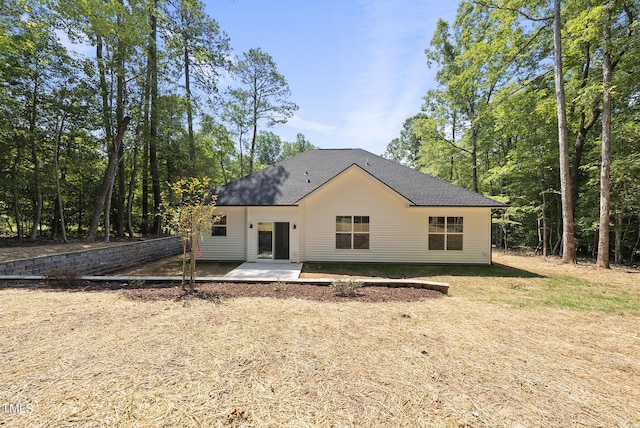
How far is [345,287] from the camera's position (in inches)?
257

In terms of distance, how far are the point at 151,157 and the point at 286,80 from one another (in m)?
12.8

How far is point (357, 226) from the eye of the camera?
11.6m

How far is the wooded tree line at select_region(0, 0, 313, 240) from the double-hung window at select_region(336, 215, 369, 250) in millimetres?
11859

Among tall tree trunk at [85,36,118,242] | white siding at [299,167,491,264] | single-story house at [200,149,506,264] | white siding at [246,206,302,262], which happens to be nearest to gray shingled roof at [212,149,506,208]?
single-story house at [200,149,506,264]

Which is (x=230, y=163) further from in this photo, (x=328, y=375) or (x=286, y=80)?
(x=328, y=375)

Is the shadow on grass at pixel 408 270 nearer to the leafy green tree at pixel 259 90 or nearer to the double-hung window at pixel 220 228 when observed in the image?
the double-hung window at pixel 220 228

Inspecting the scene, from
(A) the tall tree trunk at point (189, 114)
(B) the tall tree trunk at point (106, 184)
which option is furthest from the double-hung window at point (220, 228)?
(A) the tall tree trunk at point (189, 114)

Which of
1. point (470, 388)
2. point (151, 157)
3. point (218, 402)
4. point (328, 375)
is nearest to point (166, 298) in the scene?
point (218, 402)

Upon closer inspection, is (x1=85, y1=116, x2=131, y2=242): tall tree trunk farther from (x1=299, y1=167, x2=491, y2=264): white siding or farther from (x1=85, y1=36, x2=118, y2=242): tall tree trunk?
(x1=299, y1=167, x2=491, y2=264): white siding

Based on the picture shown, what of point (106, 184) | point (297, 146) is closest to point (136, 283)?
point (106, 184)

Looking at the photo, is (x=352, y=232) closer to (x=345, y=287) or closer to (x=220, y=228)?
(x=345, y=287)

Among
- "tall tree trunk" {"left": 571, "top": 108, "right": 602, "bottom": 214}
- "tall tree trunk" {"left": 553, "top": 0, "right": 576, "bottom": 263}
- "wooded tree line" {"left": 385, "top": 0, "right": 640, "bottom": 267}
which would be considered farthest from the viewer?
"tall tree trunk" {"left": 571, "top": 108, "right": 602, "bottom": 214}

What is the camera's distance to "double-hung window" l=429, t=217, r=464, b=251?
11422 millimetres

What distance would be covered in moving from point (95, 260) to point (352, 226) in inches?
390
